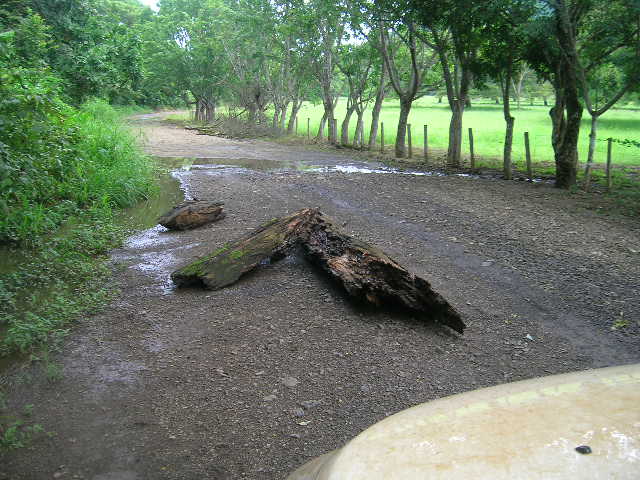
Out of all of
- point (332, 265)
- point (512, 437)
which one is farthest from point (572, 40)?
point (512, 437)

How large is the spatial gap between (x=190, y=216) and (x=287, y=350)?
15.1ft

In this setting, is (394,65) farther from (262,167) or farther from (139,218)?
(139,218)

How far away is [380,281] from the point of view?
17.3 feet

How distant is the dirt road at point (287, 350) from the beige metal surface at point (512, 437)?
83.9 inches

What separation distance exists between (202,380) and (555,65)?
13.5 metres

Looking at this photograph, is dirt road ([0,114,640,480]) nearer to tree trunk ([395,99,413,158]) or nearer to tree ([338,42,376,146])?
tree trunk ([395,99,413,158])

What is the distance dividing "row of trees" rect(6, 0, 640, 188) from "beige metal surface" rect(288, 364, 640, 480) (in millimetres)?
6439

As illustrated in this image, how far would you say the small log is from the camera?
28.3 ft

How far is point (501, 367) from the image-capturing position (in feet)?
14.8

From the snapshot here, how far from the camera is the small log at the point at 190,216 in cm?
862

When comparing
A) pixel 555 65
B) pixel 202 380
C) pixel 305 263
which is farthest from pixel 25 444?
pixel 555 65

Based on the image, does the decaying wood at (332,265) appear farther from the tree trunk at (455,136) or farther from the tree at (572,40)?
the tree trunk at (455,136)

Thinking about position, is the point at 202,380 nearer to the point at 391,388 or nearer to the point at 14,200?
the point at 391,388

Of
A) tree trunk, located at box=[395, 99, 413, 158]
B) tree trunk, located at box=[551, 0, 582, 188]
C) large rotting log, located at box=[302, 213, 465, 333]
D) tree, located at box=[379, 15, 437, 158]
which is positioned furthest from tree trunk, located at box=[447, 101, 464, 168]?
large rotting log, located at box=[302, 213, 465, 333]
